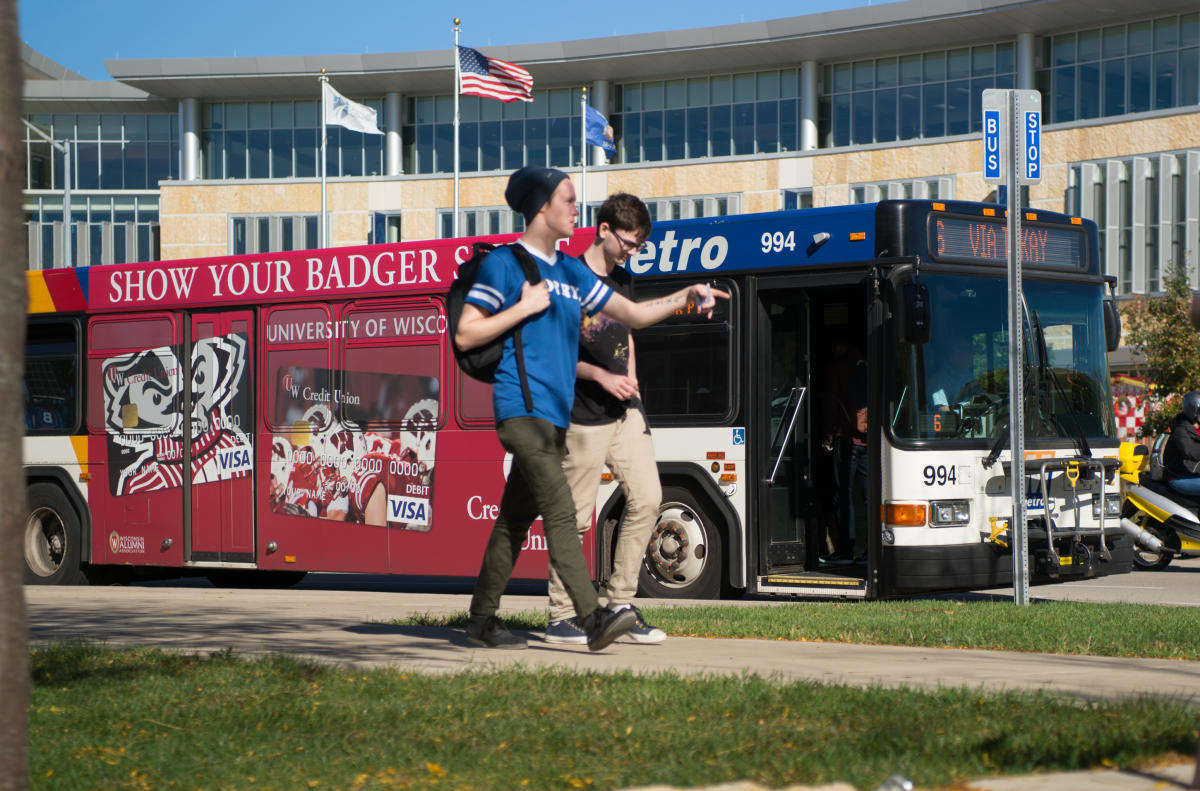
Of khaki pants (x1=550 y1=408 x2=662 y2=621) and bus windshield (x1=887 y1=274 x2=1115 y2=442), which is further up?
bus windshield (x1=887 y1=274 x2=1115 y2=442)

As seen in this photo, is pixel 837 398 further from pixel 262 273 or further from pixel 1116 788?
pixel 1116 788

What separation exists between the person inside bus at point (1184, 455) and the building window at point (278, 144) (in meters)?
46.2

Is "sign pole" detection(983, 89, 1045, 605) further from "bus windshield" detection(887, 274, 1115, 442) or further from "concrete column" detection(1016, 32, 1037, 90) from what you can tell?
"concrete column" detection(1016, 32, 1037, 90)

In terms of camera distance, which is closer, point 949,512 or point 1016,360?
point 1016,360

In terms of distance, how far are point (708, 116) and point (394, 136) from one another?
38.9 feet

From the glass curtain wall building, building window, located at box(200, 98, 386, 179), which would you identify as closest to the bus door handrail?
the glass curtain wall building

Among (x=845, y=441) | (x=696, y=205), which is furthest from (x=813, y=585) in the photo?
(x=696, y=205)

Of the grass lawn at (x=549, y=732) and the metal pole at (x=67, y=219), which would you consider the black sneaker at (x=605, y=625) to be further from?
the metal pole at (x=67, y=219)

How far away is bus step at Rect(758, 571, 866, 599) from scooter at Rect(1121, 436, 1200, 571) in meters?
5.57

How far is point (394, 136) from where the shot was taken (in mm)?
59062

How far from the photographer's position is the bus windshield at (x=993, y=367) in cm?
1119

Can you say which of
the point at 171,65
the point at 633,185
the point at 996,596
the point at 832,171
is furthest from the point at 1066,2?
the point at 996,596

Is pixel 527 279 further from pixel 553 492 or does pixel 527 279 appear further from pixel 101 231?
pixel 101 231

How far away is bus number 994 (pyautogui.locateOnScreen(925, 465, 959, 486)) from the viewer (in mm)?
11094
